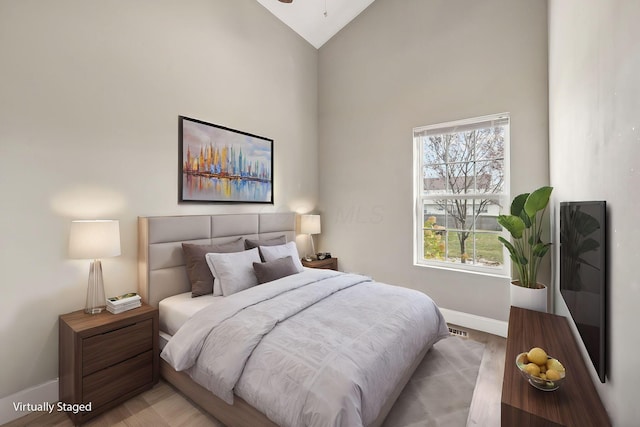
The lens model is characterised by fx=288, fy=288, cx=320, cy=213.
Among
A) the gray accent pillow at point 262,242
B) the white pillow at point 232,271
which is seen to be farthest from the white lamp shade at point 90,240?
the gray accent pillow at point 262,242

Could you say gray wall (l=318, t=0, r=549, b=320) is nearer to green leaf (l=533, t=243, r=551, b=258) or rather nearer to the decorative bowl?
green leaf (l=533, t=243, r=551, b=258)

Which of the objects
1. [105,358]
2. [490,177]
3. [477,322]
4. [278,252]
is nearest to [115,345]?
[105,358]

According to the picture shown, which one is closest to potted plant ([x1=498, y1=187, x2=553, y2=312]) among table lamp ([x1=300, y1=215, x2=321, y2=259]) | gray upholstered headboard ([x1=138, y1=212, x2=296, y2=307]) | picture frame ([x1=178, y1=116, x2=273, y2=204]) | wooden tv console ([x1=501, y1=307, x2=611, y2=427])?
wooden tv console ([x1=501, y1=307, x2=611, y2=427])

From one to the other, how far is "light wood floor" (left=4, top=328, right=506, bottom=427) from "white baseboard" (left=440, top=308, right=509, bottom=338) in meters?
0.98

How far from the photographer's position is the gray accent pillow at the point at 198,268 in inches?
96.9

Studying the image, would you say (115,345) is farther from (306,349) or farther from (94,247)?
(306,349)

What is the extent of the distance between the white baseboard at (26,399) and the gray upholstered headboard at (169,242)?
29.9 inches

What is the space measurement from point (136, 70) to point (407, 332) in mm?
2973

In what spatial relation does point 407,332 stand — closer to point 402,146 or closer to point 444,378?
point 444,378

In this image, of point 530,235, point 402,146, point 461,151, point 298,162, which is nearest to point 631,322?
point 530,235

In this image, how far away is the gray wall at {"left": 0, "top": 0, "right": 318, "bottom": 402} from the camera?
187 centimetres

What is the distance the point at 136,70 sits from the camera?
8.00 ft

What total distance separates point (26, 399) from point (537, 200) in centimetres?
409

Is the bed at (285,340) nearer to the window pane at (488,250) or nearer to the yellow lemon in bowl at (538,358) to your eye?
the yellow lemon in bowl at (538,358)
